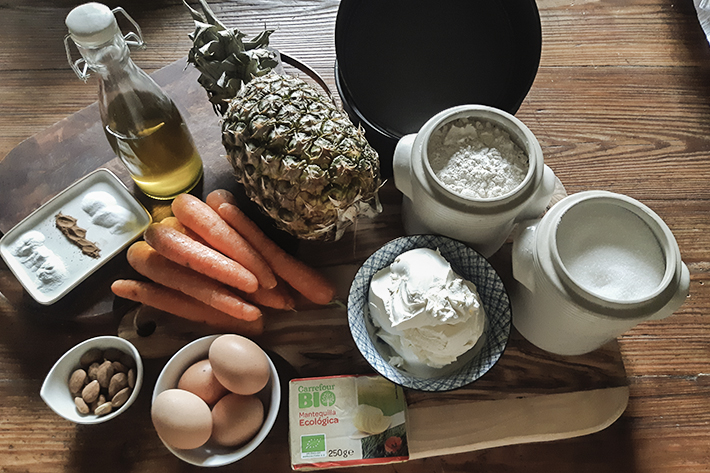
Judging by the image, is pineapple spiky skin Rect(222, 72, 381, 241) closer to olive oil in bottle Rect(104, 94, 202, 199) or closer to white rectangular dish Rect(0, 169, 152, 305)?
olive oil in bottle Rect(104, 94, 202, 199)

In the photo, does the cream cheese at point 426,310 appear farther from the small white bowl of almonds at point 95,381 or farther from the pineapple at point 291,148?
the small white bowl of almonds at point 95,381

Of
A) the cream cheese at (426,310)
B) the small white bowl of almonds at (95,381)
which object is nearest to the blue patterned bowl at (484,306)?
the cream cheese at (426,310)

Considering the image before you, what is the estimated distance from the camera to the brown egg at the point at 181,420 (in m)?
0.77

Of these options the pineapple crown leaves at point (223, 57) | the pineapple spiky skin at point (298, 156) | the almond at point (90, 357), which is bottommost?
the almond at point (90, 357)

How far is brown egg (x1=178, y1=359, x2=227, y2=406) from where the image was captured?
2.74 ft

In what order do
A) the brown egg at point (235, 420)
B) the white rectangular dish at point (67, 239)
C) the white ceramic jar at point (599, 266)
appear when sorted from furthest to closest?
the white rectangular dish at point (67, 239)
the brown egg at point (235, 420)
the white ceramic jar at point (599, 266)

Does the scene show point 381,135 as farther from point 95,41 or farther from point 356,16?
point 95,41

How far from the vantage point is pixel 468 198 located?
0.75 m

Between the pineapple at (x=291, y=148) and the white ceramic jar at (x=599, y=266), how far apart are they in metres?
0.30

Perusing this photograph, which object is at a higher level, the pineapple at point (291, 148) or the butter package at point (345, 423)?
the pineapple at point (291, 148)

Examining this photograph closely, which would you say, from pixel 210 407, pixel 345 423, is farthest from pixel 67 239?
pixel 345 423

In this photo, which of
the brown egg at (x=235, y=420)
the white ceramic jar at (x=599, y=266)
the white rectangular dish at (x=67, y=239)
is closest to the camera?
the white ceramic jar at (x=599, y=266)

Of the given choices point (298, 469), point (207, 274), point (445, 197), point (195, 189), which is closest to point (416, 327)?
point (445, 197)

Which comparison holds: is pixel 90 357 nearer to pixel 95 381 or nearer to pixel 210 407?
pixel 95 381
